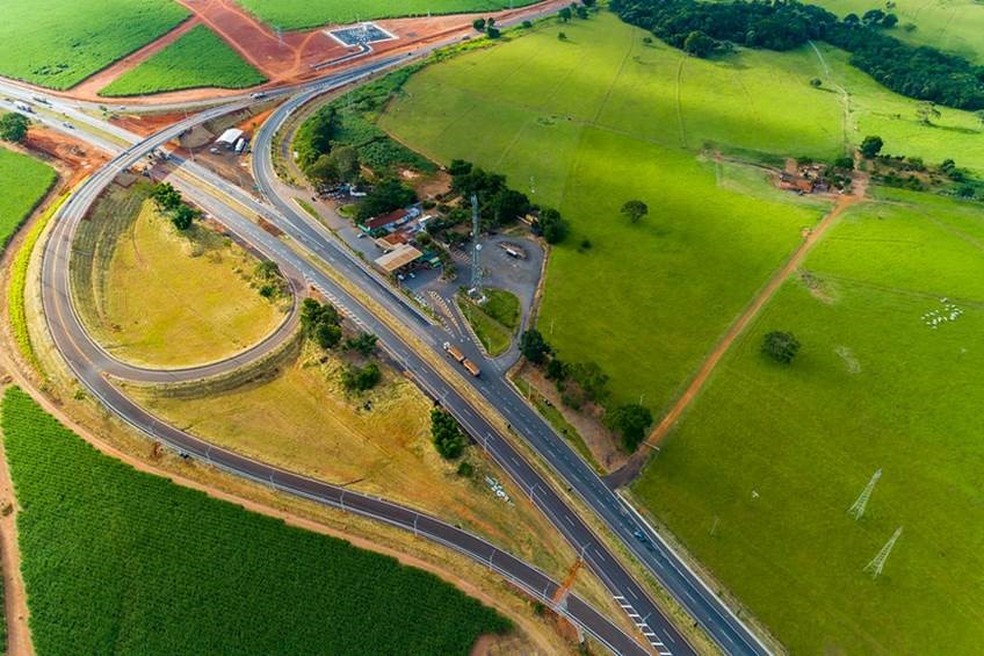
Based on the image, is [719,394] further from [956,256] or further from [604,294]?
[956,256]

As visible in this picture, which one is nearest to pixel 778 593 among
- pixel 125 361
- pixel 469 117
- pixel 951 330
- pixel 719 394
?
pixel 719 394

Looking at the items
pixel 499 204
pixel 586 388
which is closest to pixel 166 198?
pixel 499 204

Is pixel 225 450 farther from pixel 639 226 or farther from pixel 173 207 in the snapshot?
pixel 639 226

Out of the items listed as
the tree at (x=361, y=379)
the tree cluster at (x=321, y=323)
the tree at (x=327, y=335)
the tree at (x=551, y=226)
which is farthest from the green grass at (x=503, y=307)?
the tree at (x=327, y=335)

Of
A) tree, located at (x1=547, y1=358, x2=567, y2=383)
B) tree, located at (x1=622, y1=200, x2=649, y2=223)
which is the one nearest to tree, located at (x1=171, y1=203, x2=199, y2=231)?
tree, located at (x1=547, y1=358, x2=567, y2=383)

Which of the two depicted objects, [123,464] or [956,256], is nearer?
[123,464]

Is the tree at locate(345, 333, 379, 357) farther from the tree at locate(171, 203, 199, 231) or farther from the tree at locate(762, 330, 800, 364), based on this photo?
the tree at locate(762, 330, 800, 364)
